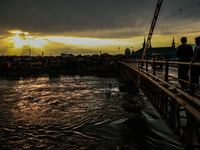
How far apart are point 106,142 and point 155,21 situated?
10.5 metres

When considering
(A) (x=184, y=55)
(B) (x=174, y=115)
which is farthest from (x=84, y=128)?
(A) (x=184, y=55)

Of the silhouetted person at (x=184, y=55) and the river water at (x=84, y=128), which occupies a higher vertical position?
the silhouetted person at (x=184, y=55)

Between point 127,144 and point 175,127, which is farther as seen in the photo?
point 127,144

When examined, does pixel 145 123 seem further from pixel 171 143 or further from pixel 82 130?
pixel 82 130

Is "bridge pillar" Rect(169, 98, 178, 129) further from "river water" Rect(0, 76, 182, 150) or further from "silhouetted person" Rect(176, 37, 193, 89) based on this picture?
"river water" Rect(0, 76, 182, 150)

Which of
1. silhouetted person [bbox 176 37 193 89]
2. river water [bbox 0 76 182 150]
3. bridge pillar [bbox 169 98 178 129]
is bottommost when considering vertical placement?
river water [bbox 0 76 182 150]

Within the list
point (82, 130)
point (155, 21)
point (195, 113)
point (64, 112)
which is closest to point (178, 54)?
point (195, 113)

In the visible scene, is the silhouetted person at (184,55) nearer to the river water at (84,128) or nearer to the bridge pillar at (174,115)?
the bridge pillar at (174,115)

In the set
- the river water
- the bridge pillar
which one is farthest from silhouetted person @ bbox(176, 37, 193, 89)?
the river water

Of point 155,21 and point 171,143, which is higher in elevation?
point 155,21

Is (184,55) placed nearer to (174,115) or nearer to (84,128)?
(174,115)

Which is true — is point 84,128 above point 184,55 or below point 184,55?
below

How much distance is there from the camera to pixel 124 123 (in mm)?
11508

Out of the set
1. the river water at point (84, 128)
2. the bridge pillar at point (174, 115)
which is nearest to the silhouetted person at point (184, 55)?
the bridge pillar at point (174, 115)
